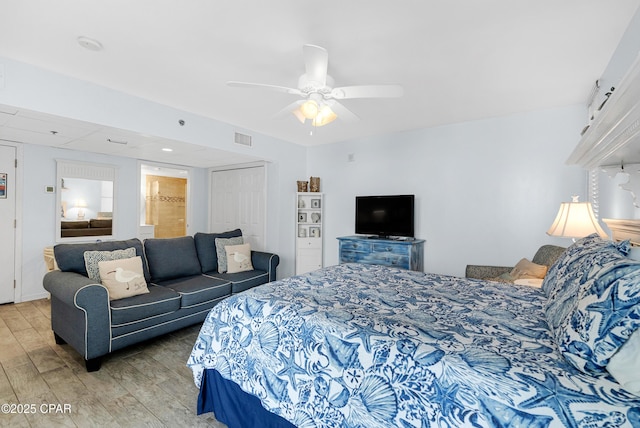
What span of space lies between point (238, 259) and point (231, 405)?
8.14 feet

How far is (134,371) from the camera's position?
243 centimetres

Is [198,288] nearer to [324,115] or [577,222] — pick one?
[324,115]

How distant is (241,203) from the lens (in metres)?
5.59

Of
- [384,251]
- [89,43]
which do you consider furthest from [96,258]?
[384,251]

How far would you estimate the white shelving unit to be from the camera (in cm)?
521

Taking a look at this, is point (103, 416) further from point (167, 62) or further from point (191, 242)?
point (167, 62)

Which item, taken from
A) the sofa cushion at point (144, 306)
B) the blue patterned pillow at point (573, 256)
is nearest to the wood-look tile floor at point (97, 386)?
the sofa cushion at point (144, 306)

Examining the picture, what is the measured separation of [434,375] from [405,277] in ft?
4.42

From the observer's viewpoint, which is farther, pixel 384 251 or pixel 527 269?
pixel 384 251

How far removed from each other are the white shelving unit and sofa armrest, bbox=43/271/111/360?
10.1ft

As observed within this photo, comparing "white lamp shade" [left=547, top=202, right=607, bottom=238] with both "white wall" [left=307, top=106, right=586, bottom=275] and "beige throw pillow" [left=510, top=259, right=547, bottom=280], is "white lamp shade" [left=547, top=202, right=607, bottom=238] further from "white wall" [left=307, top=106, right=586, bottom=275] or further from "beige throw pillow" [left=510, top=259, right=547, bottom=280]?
"white wall" [left=307, top=106, right=586, bottom=275]

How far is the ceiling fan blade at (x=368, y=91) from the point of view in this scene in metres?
2.26

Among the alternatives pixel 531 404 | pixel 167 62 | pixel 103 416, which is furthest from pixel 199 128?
pixel 531 404

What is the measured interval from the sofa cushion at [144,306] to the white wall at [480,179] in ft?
9.88
